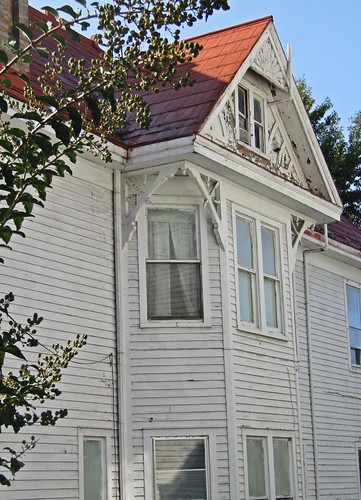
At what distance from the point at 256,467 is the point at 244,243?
3.42 m

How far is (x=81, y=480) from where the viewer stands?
12352 mm

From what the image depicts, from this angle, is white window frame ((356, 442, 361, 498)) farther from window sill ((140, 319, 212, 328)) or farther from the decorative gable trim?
the decorative gable trim

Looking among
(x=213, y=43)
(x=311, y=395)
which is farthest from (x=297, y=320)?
(x=213, y=43)

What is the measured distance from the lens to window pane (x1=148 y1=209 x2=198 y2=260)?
14047mm

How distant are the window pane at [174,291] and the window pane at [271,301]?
5.90 ft

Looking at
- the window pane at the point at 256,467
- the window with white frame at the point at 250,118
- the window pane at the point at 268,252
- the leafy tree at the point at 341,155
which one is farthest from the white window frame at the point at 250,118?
the leafy tree at the point at 341,155

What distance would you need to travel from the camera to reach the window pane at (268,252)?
1558 cm

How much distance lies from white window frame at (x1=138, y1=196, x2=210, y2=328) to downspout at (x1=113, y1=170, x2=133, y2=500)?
0.27 m

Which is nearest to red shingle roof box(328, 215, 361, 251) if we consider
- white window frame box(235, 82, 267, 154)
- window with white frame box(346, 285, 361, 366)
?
window with white frame box(346, 285, 361, 366)

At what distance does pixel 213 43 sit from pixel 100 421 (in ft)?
20.7

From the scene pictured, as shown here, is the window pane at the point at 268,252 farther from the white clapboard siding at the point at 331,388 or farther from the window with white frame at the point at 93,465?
the window with white frame at the point at 93,465

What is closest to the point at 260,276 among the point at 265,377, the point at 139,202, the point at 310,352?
the point at 265,377

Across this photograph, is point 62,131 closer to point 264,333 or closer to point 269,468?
point 264,333

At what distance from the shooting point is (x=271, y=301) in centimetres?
1557
